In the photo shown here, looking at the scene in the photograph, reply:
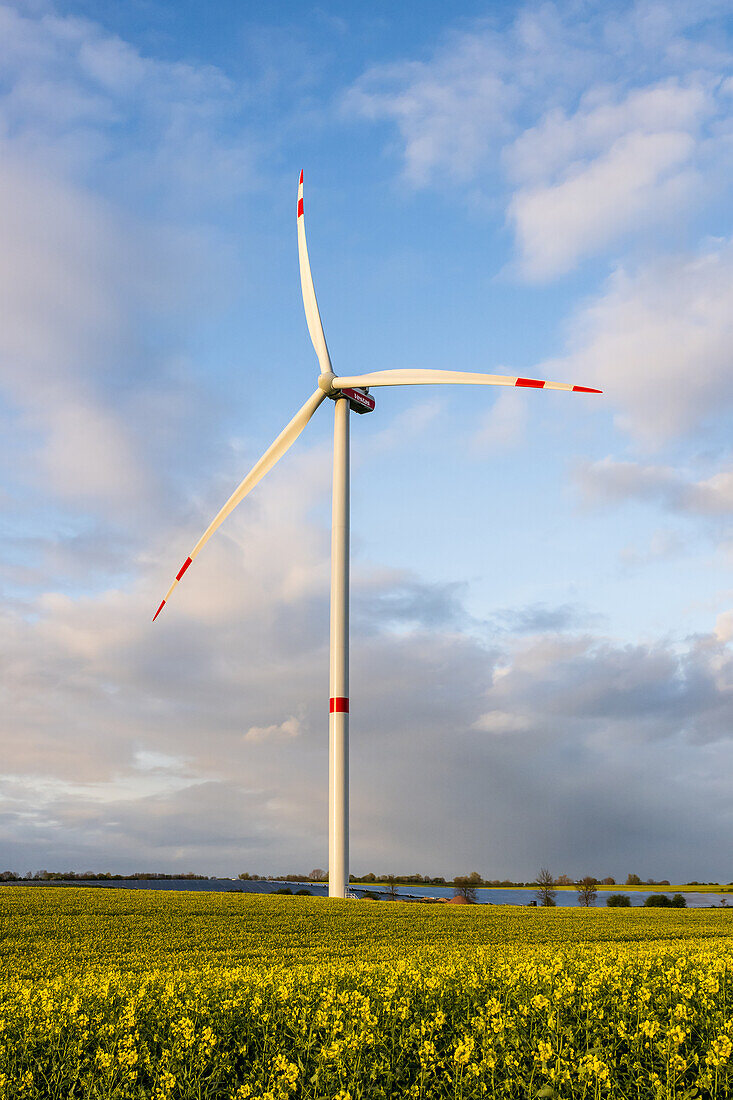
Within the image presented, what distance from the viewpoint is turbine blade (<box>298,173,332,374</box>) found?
4569 centimetres

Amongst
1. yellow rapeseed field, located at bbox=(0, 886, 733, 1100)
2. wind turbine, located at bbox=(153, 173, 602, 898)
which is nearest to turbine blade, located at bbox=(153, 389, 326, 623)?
wind turbine, located at bbox=(153, 173, 602, 898)

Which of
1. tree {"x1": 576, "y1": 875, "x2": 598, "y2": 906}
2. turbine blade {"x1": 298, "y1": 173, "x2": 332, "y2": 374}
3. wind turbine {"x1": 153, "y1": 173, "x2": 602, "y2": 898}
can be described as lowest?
tree {"x1": 576, "y1": 875, "x2": 598, "y2": 906}

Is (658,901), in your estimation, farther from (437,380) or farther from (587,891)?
(437,380)

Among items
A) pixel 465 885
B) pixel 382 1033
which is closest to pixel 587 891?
pixel 465 885

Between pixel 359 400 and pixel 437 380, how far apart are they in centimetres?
598

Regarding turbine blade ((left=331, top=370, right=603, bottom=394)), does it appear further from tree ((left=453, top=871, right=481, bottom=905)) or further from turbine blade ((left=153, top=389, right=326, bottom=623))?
tree ((left=453, top=871, right=481, bottom=905))

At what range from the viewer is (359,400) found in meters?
44.9

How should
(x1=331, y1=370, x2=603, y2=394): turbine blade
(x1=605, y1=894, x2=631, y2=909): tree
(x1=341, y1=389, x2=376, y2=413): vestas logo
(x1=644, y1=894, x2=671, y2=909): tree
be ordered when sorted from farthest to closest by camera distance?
1. (x1=605, y1=894, x2=631, y2=909): tree
2. (x1=644, y1=894, x2=671, y2=909): tree
3. (x1=341, y1=389, x2=376, y2=413): vestas logo
4. (x1=331, y1=370, x2=603, y2=394): turbine blade

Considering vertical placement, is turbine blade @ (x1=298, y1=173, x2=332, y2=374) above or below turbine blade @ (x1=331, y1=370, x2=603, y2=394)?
above

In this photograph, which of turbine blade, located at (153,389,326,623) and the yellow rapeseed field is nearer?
the yellow rapeseed field

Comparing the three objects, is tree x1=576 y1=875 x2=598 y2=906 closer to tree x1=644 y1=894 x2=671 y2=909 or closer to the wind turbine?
tree x1=644 y1=894 x2=671 y2=909

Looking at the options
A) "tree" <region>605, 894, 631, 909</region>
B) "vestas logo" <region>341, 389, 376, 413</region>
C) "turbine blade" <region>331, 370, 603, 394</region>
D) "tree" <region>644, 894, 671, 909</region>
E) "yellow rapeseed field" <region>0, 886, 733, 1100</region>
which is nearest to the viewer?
"yellow rapeseed field" <region>0, 886, 733, 1100</region>

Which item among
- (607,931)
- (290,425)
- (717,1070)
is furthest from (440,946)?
(290,425)

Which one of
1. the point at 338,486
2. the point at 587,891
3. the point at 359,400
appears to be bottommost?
the point at 587,891
